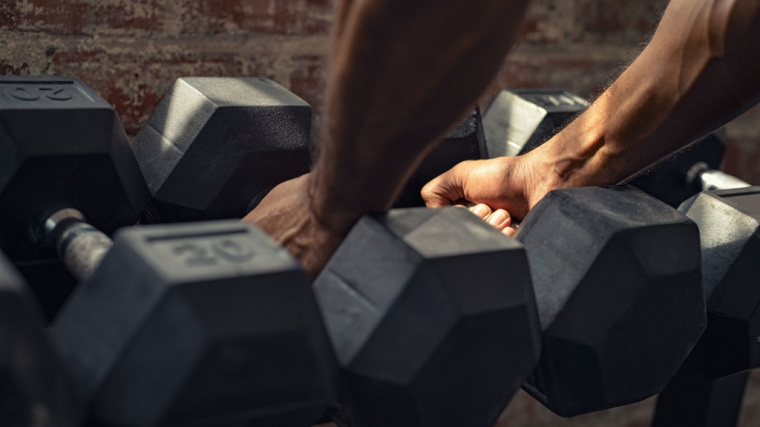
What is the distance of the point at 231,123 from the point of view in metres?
0.74

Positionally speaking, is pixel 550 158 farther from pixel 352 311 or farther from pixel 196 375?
pixel 196 375

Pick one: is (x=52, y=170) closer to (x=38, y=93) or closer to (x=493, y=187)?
(x=38, y=93)

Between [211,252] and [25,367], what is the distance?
12cm

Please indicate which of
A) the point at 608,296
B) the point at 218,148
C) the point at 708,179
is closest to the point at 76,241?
the point at 218,148

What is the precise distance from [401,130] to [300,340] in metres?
0.16

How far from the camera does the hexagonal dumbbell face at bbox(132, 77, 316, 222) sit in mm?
743

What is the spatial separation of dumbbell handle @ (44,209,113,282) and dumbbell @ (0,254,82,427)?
0.63ft

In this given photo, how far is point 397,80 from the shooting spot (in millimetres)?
505

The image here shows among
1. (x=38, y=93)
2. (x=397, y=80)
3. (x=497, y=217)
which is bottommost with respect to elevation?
(x=497, y=217)

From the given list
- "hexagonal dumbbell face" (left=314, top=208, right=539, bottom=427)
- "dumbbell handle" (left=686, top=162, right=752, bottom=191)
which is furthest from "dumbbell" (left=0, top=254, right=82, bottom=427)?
"dumbbell handle" (left=686, top=162, right=752, bottom=191)

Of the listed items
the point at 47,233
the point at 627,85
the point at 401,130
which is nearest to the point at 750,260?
the point at 627,85

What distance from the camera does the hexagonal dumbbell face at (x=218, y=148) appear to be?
0.74 m

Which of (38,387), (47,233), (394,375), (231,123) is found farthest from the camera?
(231,123)

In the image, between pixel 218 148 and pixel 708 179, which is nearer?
pixel 218 148
